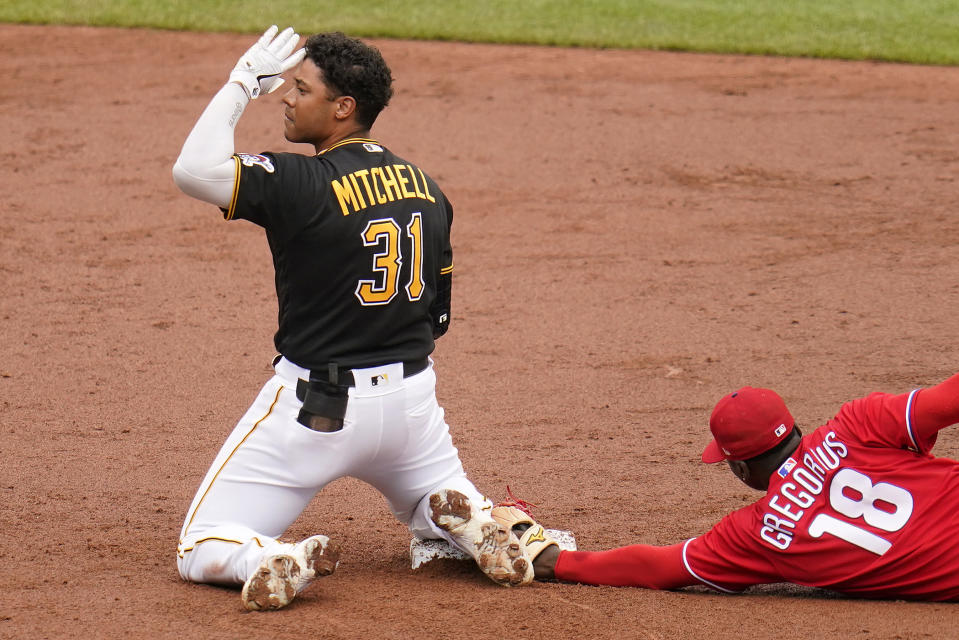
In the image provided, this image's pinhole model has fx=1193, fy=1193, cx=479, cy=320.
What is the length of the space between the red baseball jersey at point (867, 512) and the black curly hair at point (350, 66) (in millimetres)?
1684

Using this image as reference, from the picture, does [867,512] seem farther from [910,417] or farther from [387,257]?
[387,257]

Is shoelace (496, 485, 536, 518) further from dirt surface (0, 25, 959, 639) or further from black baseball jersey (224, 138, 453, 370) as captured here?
black baseball jersey (224, 138, 453, 370)

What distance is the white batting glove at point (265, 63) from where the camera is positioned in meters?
3.54

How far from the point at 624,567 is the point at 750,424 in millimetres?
617

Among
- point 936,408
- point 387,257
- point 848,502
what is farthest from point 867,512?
point 387,257

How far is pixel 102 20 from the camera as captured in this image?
40.3 feet

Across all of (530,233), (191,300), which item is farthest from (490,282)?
(191,300)

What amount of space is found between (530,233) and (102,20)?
6702mm

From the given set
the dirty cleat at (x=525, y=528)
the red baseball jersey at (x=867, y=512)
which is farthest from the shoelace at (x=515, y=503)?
the red baseball jersey at (x=867, y=512)

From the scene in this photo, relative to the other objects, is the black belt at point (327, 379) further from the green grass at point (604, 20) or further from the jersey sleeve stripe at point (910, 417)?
the green grass at point (604, 20)

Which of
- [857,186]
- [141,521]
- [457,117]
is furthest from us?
[457,117]

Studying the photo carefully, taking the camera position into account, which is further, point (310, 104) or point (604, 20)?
point (604, 20)

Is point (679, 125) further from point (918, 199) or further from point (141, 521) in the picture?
point (141, 521)

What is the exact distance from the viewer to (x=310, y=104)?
359 centimetres
